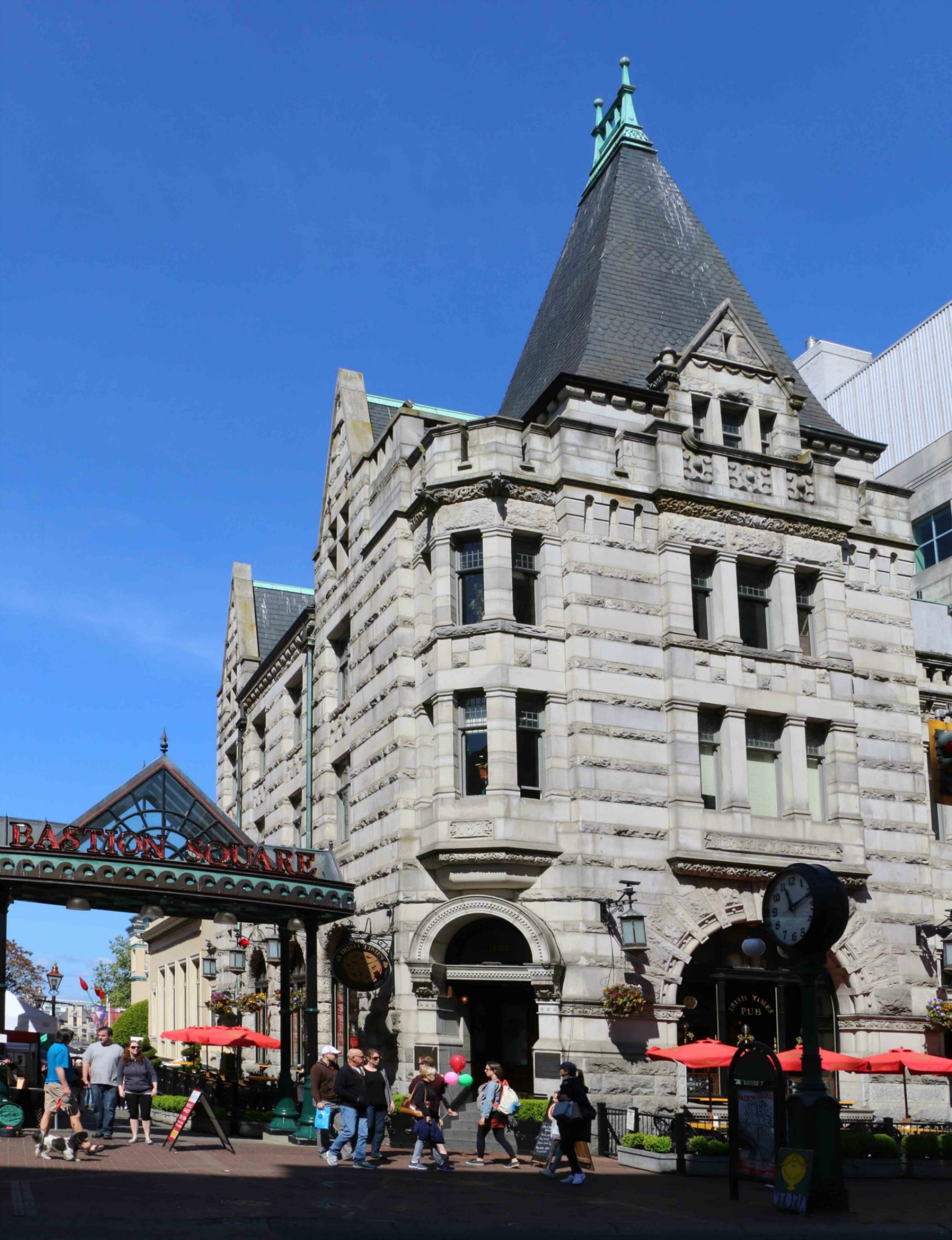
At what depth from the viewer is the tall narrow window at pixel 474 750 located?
92.2 ft

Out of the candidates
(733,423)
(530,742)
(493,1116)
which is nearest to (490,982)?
(530,742)

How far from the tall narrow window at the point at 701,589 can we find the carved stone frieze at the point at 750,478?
6.05ft

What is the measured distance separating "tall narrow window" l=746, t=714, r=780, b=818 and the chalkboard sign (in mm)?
9578

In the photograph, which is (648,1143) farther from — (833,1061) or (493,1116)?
(833,1061)

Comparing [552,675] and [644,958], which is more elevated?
[552,675]

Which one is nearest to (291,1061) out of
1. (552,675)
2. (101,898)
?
(101,898)

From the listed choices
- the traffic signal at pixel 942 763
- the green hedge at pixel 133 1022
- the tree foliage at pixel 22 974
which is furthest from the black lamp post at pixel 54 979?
the tree foliage at pixel 22 974

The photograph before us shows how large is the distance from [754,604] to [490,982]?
33.1 ft

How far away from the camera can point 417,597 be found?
30.2 meters

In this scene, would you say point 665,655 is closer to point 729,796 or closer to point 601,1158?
point 729,796

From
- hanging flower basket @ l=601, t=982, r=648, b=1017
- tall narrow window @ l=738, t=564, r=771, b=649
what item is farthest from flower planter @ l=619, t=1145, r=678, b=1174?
tall narrow window @ l=738, t=564, r=771, b=649

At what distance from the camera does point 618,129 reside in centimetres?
3791

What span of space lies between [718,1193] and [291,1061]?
20.8 metres

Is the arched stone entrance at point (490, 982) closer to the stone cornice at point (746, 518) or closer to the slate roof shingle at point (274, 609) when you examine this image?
the stone cornice at point (746, 518)
